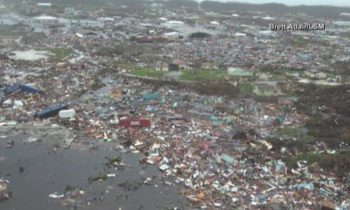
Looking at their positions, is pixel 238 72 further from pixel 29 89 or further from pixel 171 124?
pixel 29 89

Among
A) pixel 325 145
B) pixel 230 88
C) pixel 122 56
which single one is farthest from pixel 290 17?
pixel 325 145

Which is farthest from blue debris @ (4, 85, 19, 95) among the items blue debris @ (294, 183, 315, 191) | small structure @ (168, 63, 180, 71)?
blue debris @ (294, 183, 315, 191)

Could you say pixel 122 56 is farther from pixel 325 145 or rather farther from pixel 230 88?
pixel 325 145

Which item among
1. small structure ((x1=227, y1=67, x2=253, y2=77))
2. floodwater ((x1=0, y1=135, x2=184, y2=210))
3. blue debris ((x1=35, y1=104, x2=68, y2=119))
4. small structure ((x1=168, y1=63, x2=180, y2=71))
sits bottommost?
floodwater ((x1=0, y1=135, x2=184, y2=210))

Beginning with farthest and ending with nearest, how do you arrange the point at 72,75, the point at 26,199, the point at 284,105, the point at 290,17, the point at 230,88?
the point at 290,17 < the point at 72,75 < the point at 230,88 < the point at 284,105 < the point at 26,199

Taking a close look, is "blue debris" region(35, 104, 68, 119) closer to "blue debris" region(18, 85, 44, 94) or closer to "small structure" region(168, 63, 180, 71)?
"blue debris" region(18, 85, 44, 94)

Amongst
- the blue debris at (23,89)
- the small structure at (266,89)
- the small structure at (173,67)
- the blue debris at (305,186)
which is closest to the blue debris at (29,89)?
the blue debris at (23,89)

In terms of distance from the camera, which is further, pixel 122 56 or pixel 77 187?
pixel 122 56
